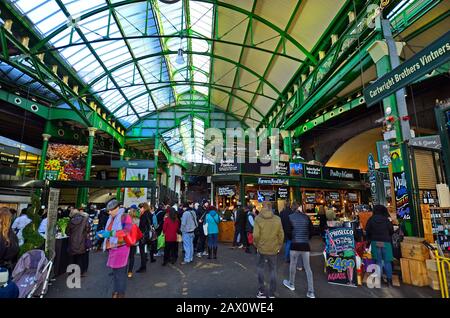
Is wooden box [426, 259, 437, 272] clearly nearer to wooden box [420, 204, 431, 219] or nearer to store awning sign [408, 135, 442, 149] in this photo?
wooden box [420, 204, 431, 219]

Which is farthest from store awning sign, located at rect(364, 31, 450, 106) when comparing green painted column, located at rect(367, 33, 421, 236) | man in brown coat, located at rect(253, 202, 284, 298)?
man in brown coat, located at rect(253, 202, 284, 298)

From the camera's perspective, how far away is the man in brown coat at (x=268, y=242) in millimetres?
3623

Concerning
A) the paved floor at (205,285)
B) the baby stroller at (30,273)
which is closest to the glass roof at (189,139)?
the paved floor at (205,285)

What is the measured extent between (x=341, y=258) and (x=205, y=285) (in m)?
2.62

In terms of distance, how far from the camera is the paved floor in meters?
3.87

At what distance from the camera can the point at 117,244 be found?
349cm

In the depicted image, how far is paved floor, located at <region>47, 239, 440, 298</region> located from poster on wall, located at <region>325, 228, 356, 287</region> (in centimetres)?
18

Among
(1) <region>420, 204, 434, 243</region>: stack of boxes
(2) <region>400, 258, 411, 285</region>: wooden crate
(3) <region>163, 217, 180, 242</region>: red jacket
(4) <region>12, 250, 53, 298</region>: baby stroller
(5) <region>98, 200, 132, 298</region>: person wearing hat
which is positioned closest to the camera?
(4) <region>12, 250, 53, 298</region>: baby stroller

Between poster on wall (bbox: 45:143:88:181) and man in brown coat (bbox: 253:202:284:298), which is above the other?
poster on wall (bbox: 45:143:88:181)

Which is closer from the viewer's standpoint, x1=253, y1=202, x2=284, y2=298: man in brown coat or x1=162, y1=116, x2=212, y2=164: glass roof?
Result: x1=253, y1=202, x2=284, y2=298: man in brown coat

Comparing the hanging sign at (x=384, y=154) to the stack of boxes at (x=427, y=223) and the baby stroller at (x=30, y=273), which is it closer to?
the stack of boxes at (x=427, y=223)

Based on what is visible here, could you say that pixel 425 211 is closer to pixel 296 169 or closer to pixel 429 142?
pixel 429 142

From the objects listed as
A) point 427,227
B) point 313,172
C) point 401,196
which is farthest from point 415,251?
point 313,172
